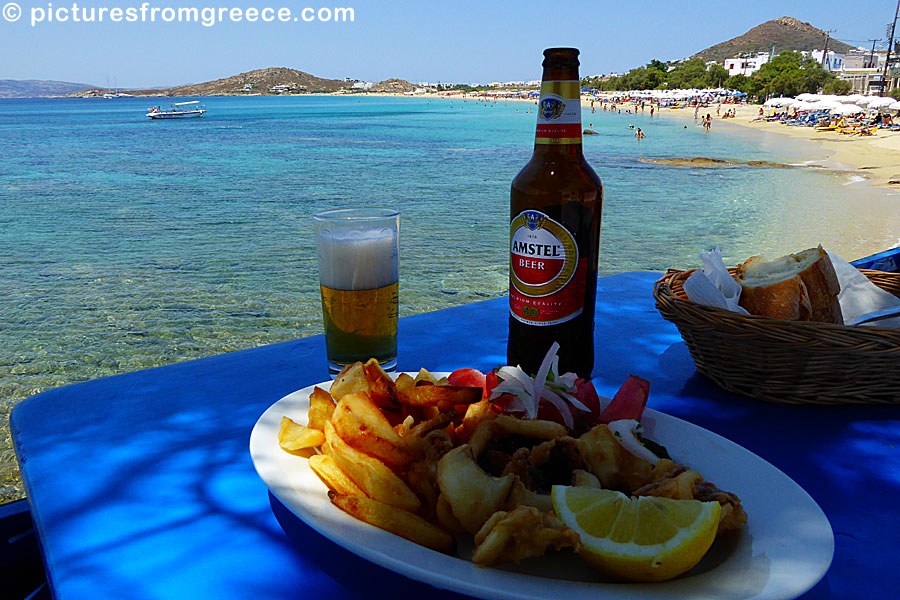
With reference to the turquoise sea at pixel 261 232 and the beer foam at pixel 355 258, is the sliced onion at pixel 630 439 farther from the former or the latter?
the turquoise sea at pixel 261 232

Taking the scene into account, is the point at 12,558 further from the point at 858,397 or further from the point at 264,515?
the point at 858,397

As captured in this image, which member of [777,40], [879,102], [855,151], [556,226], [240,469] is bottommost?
[855,151]

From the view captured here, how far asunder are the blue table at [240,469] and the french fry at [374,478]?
0.09 m

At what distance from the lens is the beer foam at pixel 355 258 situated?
1359mm

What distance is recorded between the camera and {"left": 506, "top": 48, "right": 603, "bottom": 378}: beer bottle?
1299mm

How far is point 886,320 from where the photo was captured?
1.40 metres

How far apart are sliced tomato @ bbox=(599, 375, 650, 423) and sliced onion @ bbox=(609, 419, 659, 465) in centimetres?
9

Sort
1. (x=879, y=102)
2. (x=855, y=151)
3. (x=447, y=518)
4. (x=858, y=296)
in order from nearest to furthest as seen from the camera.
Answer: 1. (x=447, y=518)
2. (x=858, y=296)
3. (x=855, y=151)
4. (x=879, y=102)

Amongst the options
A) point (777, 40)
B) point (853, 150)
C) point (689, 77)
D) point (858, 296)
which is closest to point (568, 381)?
point (858, 296)

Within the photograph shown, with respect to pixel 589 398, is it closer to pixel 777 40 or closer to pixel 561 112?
pixel 561 112

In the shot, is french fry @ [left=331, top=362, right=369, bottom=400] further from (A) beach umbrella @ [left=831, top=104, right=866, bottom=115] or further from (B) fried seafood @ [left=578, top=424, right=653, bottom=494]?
(A) beach umbrella @ [left=831, top=104, right=866, bottom=115]

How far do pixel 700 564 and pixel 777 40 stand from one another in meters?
200

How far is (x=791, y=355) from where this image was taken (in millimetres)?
1290

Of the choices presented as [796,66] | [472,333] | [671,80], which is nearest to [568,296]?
[472,333]
